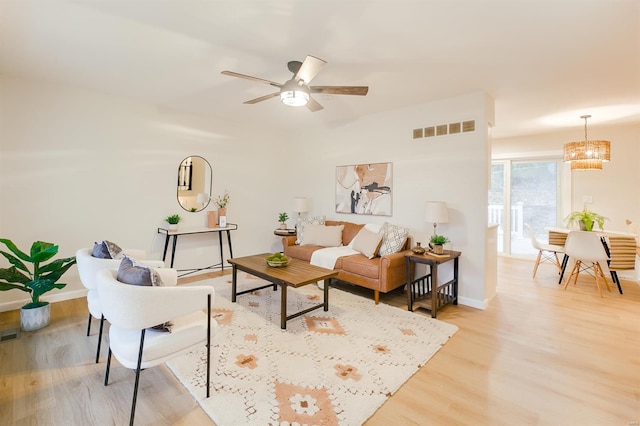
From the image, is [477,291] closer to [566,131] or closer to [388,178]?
[388,178]

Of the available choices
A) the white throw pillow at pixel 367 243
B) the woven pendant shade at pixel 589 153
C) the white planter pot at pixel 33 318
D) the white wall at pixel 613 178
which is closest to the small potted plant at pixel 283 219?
the white throw pillow at pixel 367 243

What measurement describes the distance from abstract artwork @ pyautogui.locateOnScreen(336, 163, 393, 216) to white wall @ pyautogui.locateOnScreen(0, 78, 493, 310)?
0.40 feet

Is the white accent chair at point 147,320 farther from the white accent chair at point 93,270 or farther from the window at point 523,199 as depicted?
the window at point 523,199

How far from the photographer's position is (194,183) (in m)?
4.75

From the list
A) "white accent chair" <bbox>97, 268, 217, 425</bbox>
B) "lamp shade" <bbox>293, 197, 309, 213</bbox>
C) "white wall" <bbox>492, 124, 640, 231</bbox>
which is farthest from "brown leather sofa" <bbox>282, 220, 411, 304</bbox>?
"white wall" <bbox>492, 124, 640, 231</bbox>

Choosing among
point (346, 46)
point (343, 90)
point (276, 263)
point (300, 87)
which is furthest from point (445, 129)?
point (276, 263)

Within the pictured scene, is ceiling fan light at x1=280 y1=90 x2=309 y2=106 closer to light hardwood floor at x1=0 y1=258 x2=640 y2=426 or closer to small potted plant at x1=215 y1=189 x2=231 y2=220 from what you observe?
light hardwood floor at x1=0 y1=258 x2=640 y2=426

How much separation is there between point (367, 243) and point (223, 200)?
8.84 feet

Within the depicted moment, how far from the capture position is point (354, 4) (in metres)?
1.94

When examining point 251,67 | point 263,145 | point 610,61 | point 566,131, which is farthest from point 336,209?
point 566,131

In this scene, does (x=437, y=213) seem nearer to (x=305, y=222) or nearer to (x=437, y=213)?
(x=437, y=213)

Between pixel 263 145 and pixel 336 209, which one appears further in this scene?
pixel 263 145

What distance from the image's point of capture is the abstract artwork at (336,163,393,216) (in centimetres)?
445

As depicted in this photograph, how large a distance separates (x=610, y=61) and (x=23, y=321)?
6160mm
